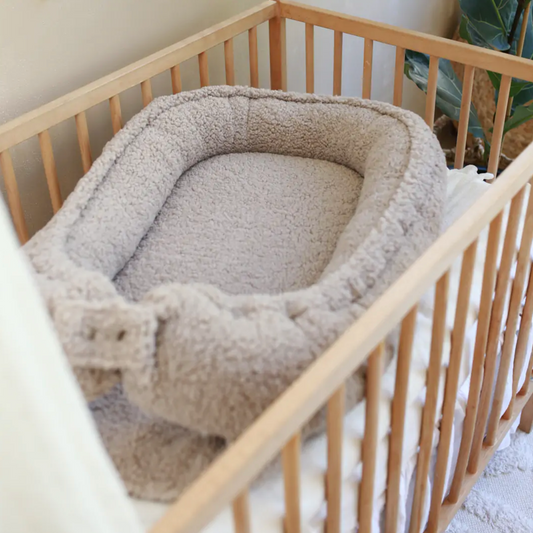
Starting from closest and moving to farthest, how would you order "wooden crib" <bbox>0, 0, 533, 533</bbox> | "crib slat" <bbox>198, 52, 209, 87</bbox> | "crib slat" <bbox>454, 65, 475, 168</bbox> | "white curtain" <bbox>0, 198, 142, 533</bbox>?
"white curtain" <bbox>0, 198, 142, 533</bbox>
"wooden crib" <bbox>0, 0, 533, 533</bbox>
"crib slat" <bbox>454, 65, 475, 168</bbox>
"crib slat" <bbox>198, 52, 209, 87</bbox>

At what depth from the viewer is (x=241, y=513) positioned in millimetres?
611

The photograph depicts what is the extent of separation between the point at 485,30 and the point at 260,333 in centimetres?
152

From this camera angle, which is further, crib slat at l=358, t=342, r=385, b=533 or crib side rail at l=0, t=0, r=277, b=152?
crib side rail at l=0, t=0, r=277, b=152

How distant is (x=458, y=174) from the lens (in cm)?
140

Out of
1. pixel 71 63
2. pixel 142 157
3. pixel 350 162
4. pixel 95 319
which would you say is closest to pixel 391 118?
pixel 350 162

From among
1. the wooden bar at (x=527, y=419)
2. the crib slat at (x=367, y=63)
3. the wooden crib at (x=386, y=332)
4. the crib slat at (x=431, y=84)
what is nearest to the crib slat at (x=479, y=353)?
the wooden crib at (x=386, y=332)

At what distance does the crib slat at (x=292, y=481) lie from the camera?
2.06 ft

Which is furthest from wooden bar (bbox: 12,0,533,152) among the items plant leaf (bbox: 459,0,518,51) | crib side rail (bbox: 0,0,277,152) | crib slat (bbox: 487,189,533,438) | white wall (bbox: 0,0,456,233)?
plant leaf (bbox: 459,0,518,51)

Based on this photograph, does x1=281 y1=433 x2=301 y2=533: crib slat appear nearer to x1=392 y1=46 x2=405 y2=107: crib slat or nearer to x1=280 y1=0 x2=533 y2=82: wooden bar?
x1=280 y1=0 x2=533 y2=82: wooden bar

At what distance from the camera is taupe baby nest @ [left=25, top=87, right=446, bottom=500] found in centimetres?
76

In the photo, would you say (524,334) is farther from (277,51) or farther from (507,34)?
(507,34)

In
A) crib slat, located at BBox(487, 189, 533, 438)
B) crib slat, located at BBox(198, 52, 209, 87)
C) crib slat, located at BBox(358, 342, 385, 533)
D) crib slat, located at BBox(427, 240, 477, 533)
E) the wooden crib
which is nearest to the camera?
the wooden crib

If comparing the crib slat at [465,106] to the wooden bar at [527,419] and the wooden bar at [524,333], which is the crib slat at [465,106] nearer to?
the wooden bar at [524,333]

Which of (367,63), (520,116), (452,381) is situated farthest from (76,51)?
(520,116)
